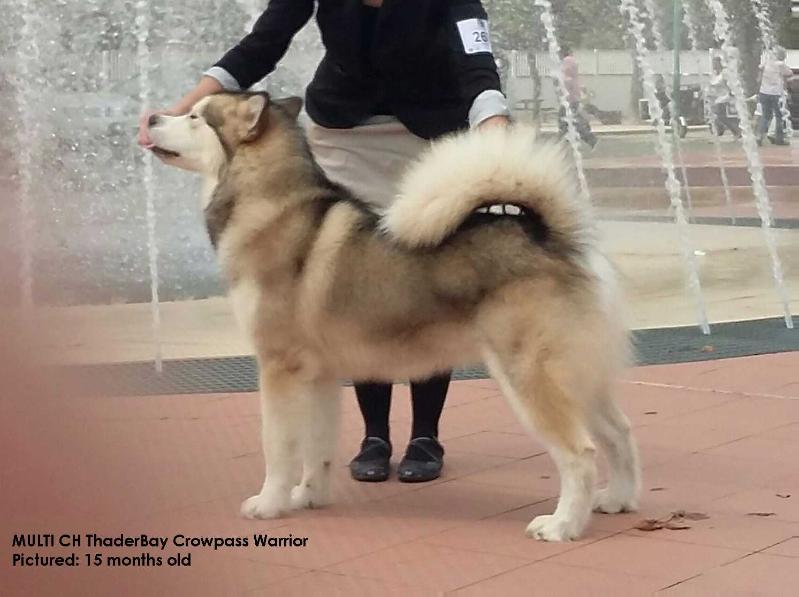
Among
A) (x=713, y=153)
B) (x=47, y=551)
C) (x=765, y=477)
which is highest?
(x=47, y=551)

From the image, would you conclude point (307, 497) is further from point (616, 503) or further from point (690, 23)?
point (690, 23)

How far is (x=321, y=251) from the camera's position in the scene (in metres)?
3.71

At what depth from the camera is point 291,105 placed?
12.6ft

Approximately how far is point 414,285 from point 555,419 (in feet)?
1.80

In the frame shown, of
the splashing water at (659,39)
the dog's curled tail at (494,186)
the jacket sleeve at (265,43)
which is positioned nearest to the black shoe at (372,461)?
the dog's curled tail at (494,186)

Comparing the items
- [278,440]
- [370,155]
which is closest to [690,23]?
[370,155]

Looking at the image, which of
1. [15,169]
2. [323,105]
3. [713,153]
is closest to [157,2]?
[323,105]

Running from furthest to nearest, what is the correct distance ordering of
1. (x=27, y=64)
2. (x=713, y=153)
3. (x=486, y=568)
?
(x=713, y=153)
(x=27, y=64)
(x=486, y=568)

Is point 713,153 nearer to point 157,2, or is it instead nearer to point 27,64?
point 157,2

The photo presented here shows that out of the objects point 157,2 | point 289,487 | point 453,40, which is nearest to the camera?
point 289,487

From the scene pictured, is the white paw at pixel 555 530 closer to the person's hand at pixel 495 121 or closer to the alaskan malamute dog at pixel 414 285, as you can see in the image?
the alaskan malamute dog at pixel 414 285

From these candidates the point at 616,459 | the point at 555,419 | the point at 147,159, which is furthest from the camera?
the point at 147,159

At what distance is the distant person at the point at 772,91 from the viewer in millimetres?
19266

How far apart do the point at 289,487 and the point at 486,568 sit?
768 mm
